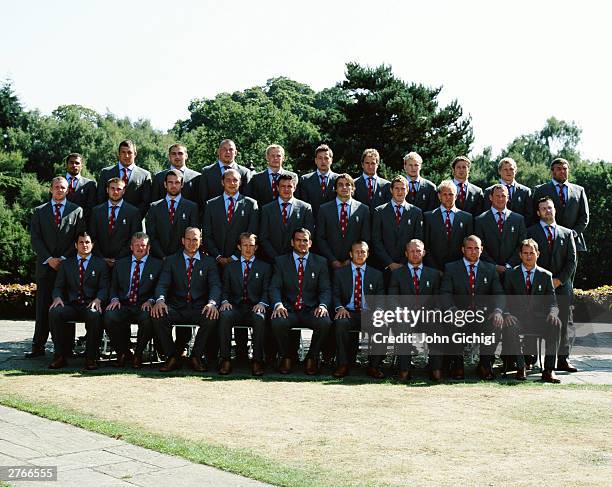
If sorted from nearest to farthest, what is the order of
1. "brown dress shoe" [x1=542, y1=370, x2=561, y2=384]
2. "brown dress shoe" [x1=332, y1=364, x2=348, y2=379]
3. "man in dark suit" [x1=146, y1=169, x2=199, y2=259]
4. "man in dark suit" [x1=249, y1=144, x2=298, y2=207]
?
"brown dress shoe" [x1=542, y1=370, x2=561, y2=384]
"brown dress shoe" [x1=332, y1=364, x2=348, y2=379]
"man in dark suit" [x1=146, y1=169, x2=199, y2=259]
"man in dark suit" [x1=249, y1=144, x2=298, y2=207]

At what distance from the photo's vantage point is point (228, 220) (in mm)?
9391

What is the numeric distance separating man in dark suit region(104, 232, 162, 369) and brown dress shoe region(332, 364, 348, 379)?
82.8 inches

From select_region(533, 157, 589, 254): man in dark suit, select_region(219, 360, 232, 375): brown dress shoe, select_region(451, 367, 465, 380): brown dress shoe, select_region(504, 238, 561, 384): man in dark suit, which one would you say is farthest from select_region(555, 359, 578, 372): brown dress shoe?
select_region(219, 360, 232, 375): brown dress shoe

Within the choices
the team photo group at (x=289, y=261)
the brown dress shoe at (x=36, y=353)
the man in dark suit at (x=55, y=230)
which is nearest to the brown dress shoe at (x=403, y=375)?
the team photo group at (x=289, y=261)

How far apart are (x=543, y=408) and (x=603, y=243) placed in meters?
19.2

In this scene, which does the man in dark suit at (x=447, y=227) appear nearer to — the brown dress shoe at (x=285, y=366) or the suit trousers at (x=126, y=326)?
the brown dress shoe at (x=285, y=366)

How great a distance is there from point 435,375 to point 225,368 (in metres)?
2.25

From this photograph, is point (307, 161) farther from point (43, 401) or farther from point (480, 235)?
point (43, 401)

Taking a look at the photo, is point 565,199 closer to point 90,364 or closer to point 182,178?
point 182,178

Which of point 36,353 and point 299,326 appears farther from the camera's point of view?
point 36,353

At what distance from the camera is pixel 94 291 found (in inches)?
364

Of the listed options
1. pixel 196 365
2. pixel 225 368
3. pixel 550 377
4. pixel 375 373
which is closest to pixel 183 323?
pixel 196 365

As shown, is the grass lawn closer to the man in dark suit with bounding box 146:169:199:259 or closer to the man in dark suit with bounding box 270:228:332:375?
the man in dark suit with bounding box 270:228:332:375

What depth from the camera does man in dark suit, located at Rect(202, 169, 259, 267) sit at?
30.8ft
